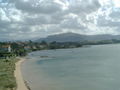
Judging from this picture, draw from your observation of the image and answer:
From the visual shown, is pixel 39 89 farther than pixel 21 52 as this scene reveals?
→ No

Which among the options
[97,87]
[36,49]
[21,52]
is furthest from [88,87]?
[36,49]

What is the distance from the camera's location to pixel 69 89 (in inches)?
1252

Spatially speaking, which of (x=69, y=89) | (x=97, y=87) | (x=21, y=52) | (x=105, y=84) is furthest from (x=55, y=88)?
(x=21, y=52)

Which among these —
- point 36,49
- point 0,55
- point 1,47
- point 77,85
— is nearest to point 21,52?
point 1,47

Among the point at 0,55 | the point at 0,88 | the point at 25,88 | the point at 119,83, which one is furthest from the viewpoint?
the point at 0,55

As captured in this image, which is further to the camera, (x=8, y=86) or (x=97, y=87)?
(x=97, y=87)

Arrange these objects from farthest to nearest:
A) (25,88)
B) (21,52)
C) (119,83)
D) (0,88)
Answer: (21,52) < (119,83) < (25,88) < (0,88)

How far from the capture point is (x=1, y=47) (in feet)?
391

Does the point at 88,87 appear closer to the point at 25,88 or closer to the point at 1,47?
the point at 25,88

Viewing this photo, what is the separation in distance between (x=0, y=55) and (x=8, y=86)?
210 ft

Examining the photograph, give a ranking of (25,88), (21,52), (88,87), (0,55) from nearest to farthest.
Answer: (25,88) < (88,87) < (0,55) < (21,52)

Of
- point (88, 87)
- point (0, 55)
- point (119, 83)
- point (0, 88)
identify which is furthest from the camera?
point (0, 55)

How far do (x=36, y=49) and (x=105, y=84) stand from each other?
148 m

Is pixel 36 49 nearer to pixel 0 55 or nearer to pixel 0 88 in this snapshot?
pixel 0 55
